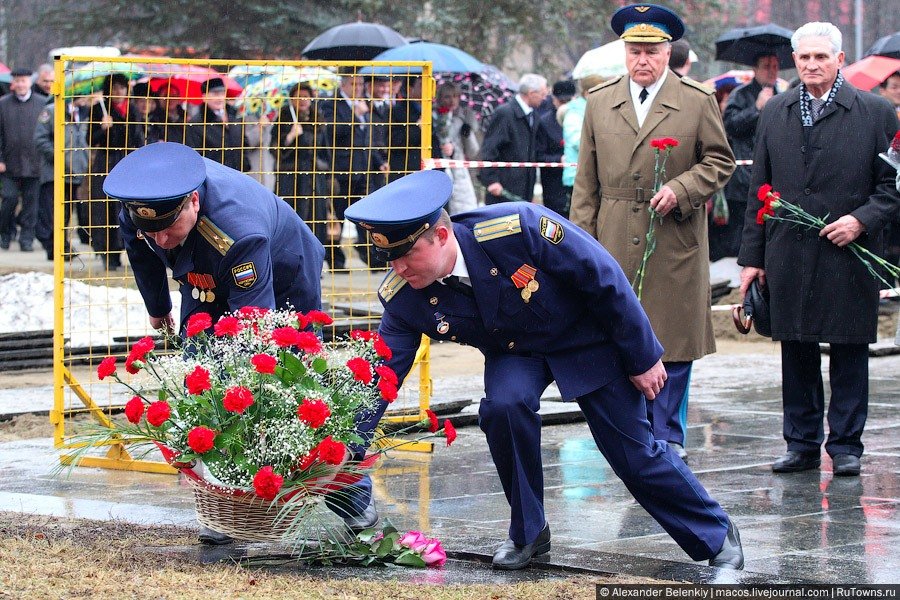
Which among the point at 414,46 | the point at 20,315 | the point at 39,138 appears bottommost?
the point at 20,315

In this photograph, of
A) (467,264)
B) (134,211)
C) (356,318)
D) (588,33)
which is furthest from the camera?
(588,33)

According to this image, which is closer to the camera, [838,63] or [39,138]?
[838,63]

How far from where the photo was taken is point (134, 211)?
565 centimetres

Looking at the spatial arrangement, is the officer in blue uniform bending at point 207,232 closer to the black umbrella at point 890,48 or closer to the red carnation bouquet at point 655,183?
the red carnation bouquet at point 655,183

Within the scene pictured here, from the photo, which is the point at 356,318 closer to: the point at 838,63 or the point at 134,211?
the point at 838,63

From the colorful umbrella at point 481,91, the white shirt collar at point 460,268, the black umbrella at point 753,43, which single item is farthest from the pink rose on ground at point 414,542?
the colorful umbrella at point 481,91

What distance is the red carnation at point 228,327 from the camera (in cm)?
508

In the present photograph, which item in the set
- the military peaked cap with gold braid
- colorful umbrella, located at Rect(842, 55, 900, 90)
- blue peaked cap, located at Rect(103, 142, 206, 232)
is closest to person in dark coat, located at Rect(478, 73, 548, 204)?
colorful umbrella, located at Rect(842, 55, 900, 90)

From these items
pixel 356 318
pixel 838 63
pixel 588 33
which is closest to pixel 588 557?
pixel 838 63

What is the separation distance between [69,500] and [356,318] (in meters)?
5.95

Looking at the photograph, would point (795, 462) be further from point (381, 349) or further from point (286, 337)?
point (286, 337)

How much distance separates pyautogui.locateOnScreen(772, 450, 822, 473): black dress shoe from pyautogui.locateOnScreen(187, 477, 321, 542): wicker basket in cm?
309

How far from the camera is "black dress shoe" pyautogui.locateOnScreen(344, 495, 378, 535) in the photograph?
19.0ft

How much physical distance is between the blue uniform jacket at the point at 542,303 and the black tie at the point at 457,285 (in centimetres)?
2
